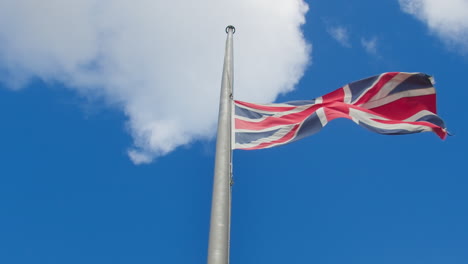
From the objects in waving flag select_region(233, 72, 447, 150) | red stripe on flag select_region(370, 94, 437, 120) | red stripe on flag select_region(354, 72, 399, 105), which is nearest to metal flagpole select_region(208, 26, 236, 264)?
waving flag select_region(233, 72, 447, 150)

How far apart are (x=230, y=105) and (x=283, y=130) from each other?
2009 millimetres

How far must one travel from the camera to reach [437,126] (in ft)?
41.0

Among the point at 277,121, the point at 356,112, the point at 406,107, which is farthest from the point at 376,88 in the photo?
the point at 277,121

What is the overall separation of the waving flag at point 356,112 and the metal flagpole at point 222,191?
0.90m

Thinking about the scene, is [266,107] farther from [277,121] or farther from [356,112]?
[356,112]

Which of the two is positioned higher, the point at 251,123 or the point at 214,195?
the point at 251,123

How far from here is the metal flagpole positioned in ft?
25.3

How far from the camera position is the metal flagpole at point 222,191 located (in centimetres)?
772

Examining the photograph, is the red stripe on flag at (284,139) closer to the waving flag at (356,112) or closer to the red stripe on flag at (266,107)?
the waving flag at (356,112)

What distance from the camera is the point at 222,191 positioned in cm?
863

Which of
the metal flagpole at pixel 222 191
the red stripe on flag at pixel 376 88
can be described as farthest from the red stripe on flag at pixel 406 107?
the metal flagpole at pixel 222 191

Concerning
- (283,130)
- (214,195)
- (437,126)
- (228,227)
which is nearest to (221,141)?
(214,195)

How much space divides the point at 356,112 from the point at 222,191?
6.03 m

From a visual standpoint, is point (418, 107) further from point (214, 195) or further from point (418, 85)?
point (214, 195)
